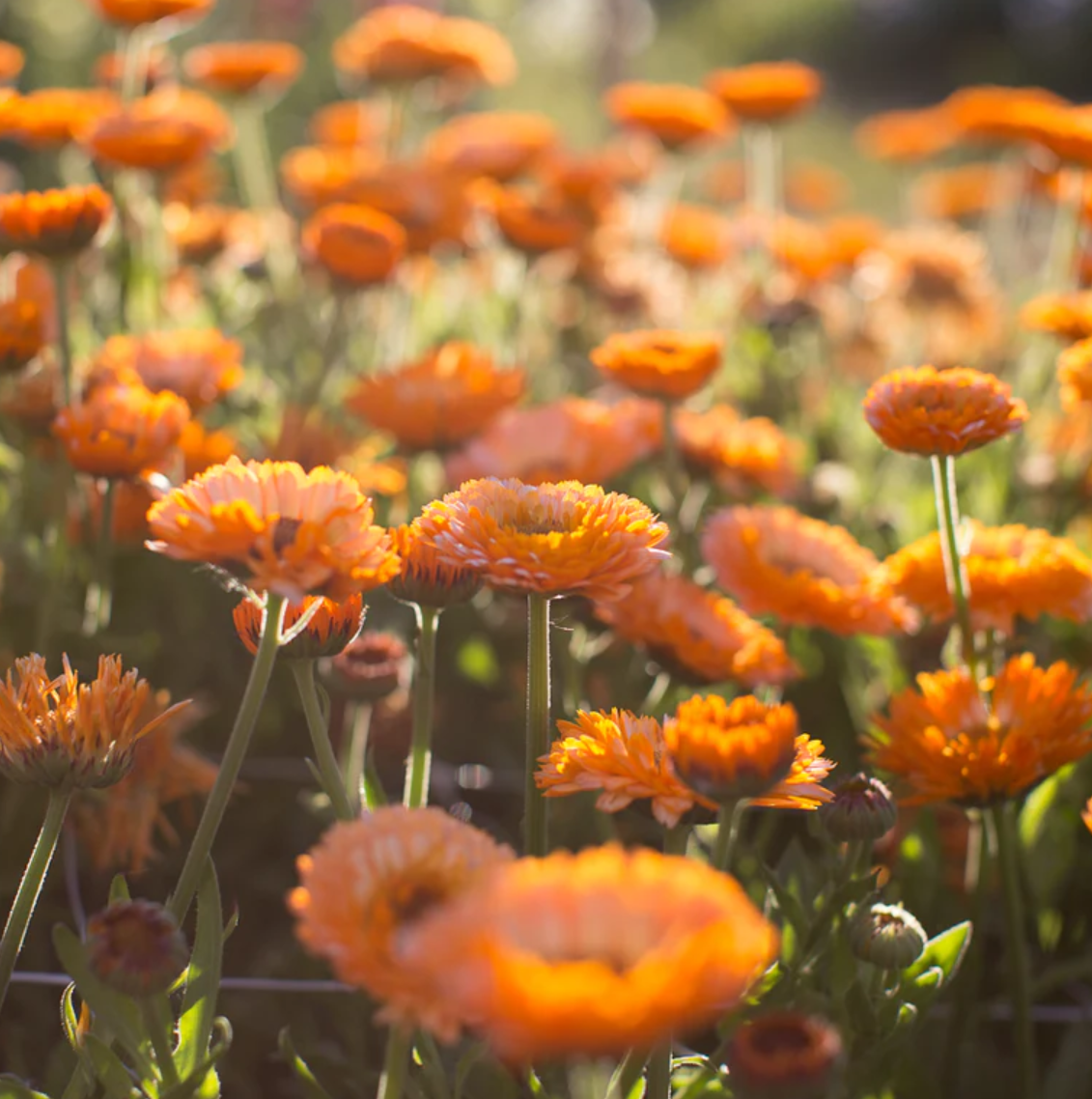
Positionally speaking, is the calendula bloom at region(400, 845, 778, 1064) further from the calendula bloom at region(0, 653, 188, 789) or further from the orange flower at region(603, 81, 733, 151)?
the orange flower at region(603, 81, 733, 151)

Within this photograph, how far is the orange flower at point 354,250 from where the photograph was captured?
2.50 meters

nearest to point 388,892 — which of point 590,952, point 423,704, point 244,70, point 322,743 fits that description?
point 590,952

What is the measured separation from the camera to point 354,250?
250 centimetres

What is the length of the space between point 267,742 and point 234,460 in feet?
3.92

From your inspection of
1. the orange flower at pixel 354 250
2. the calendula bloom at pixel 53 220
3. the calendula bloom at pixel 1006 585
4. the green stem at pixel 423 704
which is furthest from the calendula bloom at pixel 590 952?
the orange flower at pixel 354 250

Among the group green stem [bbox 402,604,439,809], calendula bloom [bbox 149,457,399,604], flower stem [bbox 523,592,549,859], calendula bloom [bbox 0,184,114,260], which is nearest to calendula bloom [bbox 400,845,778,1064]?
calendula bloom [bbox 149,457,399,604]

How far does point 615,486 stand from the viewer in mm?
2648

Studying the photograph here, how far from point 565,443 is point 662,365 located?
233 millimetres

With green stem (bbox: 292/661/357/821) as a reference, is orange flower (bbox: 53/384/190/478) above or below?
above

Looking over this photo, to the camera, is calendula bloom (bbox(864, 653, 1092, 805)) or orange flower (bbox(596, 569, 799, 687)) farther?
orange flower (bbox(596, 569, 799, 687))

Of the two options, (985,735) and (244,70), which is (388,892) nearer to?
(985,735)

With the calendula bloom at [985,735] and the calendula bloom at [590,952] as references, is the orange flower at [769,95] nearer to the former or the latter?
the calendula bloom at [985,735]

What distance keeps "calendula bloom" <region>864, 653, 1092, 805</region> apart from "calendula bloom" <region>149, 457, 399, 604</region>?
0.64 meters

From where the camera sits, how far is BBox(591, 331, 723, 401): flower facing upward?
203cm
